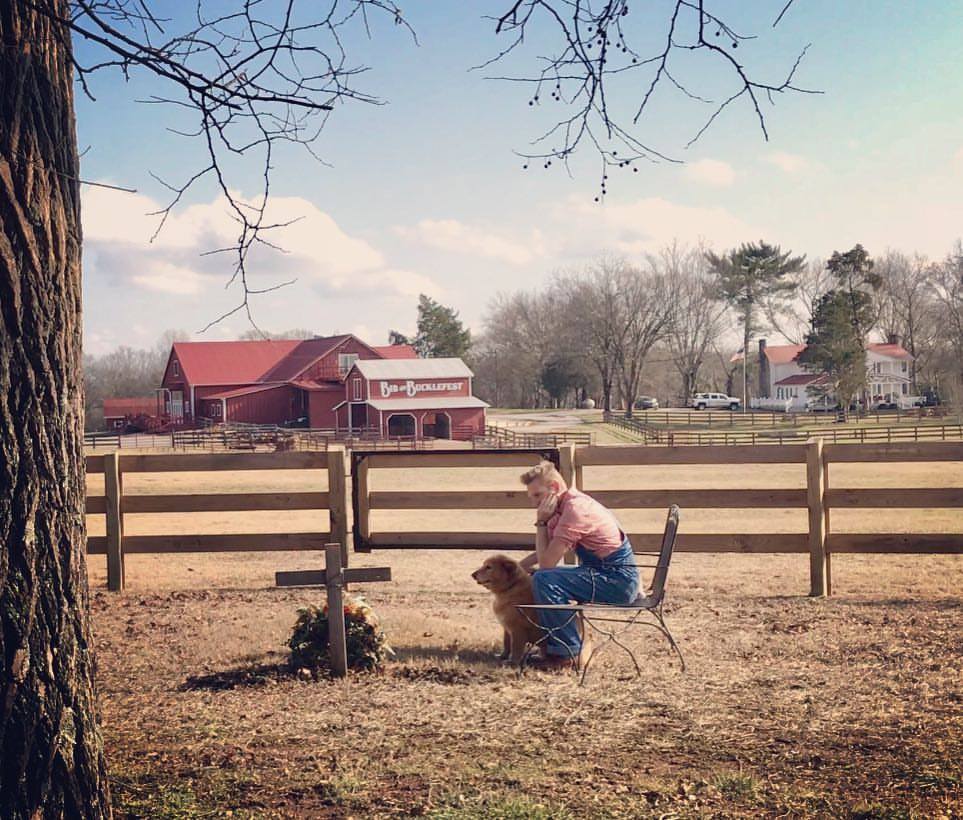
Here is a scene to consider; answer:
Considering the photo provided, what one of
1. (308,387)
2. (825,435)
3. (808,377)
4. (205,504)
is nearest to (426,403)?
(308,387)

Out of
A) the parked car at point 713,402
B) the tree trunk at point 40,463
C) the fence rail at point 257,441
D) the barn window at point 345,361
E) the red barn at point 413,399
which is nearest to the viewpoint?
the tree trunk at point 40,463

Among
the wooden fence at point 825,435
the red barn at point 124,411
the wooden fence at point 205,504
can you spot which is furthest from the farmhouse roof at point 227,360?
the wooden fence at point 205,504

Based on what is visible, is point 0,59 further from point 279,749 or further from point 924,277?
point 924,277

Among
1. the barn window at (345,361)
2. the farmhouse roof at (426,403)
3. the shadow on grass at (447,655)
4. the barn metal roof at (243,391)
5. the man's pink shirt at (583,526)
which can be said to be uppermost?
the barn window at (345,361)

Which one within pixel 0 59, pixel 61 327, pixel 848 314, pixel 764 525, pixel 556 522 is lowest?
pixel 764 525

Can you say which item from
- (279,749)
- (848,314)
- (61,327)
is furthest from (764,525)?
(848,314)

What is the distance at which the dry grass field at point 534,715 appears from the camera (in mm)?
3832

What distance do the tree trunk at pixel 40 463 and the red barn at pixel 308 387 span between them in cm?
4849

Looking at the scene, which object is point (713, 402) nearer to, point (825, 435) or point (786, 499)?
point (825, 435)

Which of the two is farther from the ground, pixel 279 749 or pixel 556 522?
pixel 556 522

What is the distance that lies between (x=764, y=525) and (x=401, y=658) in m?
13.9

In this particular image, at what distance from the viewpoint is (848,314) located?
188 ft

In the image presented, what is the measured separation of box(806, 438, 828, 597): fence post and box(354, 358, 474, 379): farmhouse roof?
4389 cm

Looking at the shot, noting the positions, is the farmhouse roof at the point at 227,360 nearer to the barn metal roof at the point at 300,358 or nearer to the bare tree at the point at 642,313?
the barn metal roof at the point at 300,358
